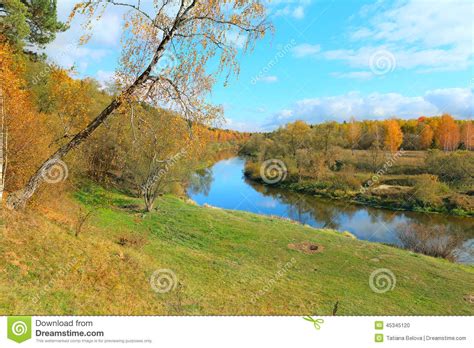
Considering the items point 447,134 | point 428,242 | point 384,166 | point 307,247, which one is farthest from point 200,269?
point 447,134

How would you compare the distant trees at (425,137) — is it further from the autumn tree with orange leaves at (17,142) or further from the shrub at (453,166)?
the autumn tree with orange leaves at (17,142)

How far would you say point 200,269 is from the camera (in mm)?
14070

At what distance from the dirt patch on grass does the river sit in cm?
1055

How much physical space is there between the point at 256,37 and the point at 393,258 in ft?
53.3

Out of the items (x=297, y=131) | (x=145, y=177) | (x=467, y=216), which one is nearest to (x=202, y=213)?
(x=145, y=177)

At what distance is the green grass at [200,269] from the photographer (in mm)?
8172

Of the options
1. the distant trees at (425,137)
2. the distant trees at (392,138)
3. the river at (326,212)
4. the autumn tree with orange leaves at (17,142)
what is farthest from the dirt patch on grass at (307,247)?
the distant trees at (425,137)

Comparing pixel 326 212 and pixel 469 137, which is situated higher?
pixel 469 137

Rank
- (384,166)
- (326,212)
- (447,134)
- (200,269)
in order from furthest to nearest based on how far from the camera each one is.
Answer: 1. (447,134)
2. (326,212)
3. (384,166)
4. (200,269)

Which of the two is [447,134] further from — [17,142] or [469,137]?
[17,142]

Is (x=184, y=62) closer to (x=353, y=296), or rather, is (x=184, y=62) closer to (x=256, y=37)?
(x=256, y=37)

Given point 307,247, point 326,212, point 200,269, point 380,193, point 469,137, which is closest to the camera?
point 200,269

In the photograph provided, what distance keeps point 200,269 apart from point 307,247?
867cm

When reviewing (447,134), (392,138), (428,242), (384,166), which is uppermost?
(447,134)
